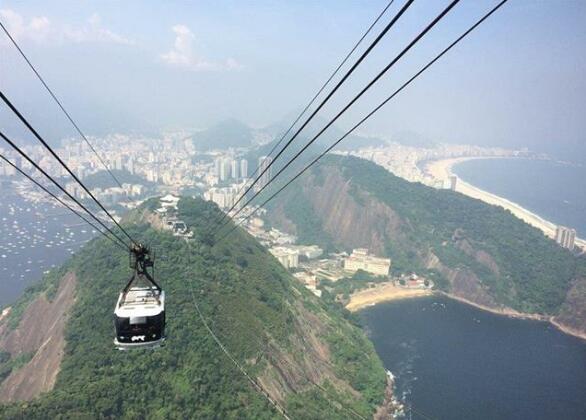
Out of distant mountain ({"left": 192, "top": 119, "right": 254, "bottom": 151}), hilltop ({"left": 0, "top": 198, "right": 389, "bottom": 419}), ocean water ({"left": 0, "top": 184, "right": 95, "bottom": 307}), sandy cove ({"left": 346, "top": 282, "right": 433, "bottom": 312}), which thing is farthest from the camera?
distant mountain ({"left": 192, "top": 119, "right": 254, "bottom": 151})

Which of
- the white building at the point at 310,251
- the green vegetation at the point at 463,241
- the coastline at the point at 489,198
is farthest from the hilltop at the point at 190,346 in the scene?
the coastline at the point at 489,198

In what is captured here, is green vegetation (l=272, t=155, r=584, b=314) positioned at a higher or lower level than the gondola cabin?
lower

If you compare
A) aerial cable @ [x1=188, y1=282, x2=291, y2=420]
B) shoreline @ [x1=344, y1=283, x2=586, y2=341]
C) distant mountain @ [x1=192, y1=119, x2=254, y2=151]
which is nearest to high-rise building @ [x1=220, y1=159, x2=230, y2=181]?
distant mountain @ [x1=192, y1=119, x2=254, y2=151]

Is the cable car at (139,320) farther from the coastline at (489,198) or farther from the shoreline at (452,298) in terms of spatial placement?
the coastline at (489,198)

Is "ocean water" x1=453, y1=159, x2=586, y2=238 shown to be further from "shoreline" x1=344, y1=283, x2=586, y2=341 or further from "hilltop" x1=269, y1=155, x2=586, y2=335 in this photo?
"shoreline" x1=344, y1=283, x2=586, y2=341

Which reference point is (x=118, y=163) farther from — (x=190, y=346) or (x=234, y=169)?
(x=190, y=346)

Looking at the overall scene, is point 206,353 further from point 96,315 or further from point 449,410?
point 449,410

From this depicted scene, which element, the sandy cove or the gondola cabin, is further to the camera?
the sandy cove
